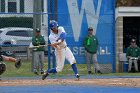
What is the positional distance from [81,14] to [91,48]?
1.54m

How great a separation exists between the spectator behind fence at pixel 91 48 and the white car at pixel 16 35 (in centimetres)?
308

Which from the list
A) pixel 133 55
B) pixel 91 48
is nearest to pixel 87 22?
pixel 91 48

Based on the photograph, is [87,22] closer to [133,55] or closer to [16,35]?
[133,55]

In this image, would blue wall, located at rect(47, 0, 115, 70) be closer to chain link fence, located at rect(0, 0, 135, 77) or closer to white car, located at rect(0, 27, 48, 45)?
chain link fence, located at rect(0, 0, 135, 77)

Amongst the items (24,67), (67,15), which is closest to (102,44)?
(67,15)

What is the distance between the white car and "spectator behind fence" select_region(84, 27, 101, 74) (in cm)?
308

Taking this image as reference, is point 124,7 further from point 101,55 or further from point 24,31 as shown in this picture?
point 24,31

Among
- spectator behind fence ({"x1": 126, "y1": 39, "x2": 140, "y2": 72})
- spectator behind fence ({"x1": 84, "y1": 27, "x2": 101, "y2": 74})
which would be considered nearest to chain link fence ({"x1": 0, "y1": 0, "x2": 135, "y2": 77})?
spectator behind fence ({"x1": 84, "y1": 27, "x2": 101, "y2": 74})

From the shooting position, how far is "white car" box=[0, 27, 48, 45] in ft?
74.1

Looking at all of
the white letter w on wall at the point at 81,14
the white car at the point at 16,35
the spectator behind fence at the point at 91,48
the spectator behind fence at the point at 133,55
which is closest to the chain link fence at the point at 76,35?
the white letter w on wall at the point at 81,14

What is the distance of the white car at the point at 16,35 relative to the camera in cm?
2258

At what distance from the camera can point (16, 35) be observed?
2395 cm

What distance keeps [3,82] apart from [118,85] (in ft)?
12.2

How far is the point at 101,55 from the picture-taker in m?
21.8
